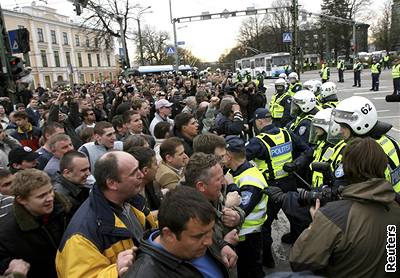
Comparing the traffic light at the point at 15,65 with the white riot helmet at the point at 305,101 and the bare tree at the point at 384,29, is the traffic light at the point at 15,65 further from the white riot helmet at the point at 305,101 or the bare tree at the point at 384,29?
the bare tree at the point at 384,29

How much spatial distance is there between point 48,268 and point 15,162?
1.98m

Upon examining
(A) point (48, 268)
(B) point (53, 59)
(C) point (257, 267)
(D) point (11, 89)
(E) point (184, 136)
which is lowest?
(C) point (257, 267)

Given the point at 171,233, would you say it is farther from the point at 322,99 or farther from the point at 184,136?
the point at 322,99

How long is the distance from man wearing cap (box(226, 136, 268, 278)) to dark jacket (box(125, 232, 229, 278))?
172 centimetres

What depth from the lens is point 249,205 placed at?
11.3 ft

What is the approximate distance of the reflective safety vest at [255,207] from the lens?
351 cm

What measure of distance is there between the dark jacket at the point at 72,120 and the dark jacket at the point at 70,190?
141 inches

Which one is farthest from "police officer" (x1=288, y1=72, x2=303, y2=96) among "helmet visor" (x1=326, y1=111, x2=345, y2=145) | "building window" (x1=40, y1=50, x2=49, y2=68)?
"building window" (x1=40, y1=50, x2=49, y2=68)

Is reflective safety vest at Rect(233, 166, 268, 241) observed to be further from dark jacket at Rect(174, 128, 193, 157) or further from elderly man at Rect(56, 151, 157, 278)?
dark jacket at Rect(174, 128, 193, 157)

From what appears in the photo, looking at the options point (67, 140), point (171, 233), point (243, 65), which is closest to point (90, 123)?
point (67, 140)

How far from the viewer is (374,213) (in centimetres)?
205

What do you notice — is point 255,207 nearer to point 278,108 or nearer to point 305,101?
point 305,101

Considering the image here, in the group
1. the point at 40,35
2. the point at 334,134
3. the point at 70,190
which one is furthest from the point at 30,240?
the point at 40,35

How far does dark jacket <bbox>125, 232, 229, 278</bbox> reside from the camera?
170 centimetres
